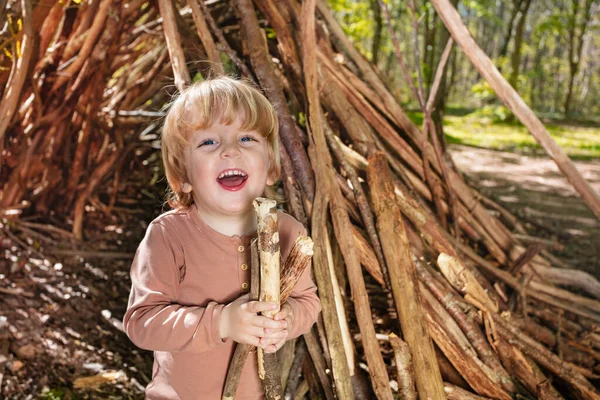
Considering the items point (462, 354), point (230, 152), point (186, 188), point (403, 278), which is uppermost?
point (230, 152)

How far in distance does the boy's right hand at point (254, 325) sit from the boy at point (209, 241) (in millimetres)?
65

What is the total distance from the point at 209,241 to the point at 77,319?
1.50 meters

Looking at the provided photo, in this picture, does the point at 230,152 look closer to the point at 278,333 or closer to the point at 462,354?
the point at 278,333

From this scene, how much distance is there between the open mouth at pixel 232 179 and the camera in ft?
4.14

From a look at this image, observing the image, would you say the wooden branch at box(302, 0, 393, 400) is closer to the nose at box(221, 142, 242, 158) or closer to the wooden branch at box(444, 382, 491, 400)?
the wooden branch at box(444, 382, 491, 400)

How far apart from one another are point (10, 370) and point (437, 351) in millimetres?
1721

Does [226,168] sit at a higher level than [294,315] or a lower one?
higher

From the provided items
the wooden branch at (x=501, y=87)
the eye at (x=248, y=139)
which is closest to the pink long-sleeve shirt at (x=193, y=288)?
the eye at (x=248, y=139)

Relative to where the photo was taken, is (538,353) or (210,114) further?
(538,353)

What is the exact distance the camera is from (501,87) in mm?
1600

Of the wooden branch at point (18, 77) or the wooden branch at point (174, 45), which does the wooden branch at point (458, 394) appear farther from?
the wooden branch at point (18, 77)

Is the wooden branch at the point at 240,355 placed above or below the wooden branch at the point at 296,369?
above

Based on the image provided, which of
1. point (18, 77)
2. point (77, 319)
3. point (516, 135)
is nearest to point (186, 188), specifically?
point (18, 77)

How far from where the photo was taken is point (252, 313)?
3.58ft
